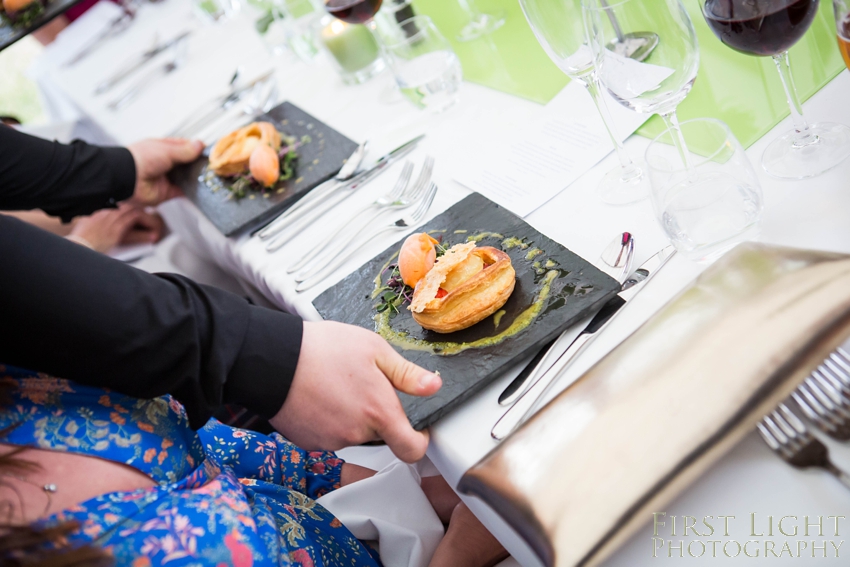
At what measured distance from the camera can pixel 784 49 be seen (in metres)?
0.67

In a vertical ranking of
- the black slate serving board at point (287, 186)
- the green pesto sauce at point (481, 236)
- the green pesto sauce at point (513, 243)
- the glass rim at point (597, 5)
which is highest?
the glass rim at point (597, 5)

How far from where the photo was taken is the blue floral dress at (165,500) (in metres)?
0.64

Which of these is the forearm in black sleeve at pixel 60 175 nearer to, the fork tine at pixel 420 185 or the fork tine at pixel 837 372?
the fork tine at pixel 420 185

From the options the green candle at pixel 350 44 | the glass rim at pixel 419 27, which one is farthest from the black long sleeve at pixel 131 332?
the green candle at pixel 350 44

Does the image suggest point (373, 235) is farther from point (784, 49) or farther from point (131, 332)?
point (784, 49)

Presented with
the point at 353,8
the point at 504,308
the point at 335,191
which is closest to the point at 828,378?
the point at 504,308

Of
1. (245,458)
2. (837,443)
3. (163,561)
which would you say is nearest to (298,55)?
(245,458)

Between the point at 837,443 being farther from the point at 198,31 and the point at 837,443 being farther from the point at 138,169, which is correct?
the point at 198,31

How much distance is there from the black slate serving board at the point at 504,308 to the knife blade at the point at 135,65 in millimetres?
1747

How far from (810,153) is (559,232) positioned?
0.30 m

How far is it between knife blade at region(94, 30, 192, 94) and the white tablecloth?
25.2 inches

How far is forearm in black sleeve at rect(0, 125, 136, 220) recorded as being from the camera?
132 centimetres

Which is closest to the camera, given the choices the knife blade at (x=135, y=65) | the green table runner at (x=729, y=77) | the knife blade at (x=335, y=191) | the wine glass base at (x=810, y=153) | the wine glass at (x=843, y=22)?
the wine glass at (x=843, y=22)

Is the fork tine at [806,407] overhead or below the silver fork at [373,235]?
below
